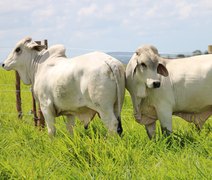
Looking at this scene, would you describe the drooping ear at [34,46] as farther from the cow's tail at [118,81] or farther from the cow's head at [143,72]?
the cow's head at [143,72]

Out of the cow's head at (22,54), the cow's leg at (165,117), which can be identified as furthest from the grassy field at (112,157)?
the cow's head at (22,54)

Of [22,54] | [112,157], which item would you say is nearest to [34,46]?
[22,54]

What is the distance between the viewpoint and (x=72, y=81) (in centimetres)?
521

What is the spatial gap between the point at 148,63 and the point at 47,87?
1489 mm

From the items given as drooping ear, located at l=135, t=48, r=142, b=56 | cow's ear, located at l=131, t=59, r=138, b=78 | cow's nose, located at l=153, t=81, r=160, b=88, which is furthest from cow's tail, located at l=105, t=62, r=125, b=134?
cow's nose, located at l=153, t=81, r=160, b=88

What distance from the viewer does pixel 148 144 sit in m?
4.43

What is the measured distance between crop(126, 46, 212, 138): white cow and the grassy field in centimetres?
23

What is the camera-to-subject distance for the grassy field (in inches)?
141

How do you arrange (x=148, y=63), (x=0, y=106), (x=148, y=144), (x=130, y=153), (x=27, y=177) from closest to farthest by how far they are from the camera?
(x=27, y=177) → (x=130, y=153) → (x=148, y=144) → (x=148, y=63) → (x=0, y=106)

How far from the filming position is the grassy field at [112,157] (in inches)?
141

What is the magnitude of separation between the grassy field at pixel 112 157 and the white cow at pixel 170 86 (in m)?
0.23

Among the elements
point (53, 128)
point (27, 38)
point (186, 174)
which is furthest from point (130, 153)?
point (27, 38)

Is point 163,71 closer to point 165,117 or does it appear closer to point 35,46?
point 165,117

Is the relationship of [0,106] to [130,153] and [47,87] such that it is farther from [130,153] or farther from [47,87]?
[130,153]
